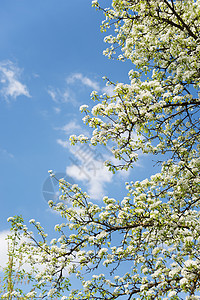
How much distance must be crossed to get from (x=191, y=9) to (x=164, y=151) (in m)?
4.40

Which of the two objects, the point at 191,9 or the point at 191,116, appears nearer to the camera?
the point at 191,9

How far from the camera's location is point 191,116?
359 inches

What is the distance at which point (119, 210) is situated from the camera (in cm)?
900

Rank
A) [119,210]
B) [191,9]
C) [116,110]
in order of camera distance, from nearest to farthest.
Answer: [116,110], [191,9], [119,210]

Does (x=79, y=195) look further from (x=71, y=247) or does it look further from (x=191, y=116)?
(x=191, y=116)

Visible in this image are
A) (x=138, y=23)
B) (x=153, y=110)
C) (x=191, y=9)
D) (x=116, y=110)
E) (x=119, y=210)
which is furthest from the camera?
(x=138, y=23)

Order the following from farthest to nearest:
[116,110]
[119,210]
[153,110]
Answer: [119,210]
[116,110]
[153,110]

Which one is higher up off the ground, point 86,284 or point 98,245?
point 98,245

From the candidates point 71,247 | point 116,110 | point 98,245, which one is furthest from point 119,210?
point 116,110

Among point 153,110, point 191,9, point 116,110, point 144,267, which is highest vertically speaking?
point 191,9

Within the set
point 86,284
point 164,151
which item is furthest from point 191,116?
point 86,284

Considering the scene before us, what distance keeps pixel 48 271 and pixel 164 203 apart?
4129 millimetres

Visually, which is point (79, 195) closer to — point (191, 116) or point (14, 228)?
point (14, 228)

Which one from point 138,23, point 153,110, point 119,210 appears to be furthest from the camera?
point 138,23
